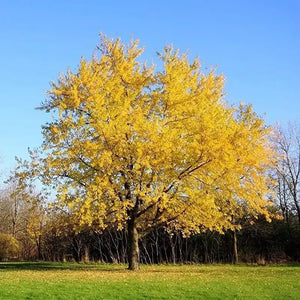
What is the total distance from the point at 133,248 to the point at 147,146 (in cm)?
574

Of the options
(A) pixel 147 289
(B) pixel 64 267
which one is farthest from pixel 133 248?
(A) pixel 147 289

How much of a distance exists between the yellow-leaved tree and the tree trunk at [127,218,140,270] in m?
0.05

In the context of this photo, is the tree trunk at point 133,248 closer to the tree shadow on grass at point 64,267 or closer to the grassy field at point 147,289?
the tree shadow on grass at point 64,267

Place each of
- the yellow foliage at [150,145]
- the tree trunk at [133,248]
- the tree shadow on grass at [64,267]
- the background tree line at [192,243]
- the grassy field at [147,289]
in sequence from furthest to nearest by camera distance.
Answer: the background tree line at [192,243] < the tree shadow on grass at [64,267] < the tree trunk at [133,248] < the yellow foliage at [150,145] < the grassy field at [147,289]

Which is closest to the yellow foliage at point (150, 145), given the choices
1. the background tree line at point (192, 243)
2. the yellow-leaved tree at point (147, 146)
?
the yellow-leaved tree at point (147, 146)

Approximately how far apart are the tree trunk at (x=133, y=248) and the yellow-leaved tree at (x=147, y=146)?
5 centimetres

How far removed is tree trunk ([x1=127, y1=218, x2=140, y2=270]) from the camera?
20.1 m

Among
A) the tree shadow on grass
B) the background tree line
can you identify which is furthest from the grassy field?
the background tree line

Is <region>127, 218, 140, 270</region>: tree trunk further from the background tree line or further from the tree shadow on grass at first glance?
the background tree line

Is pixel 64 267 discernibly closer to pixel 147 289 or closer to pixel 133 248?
pixel 133 248

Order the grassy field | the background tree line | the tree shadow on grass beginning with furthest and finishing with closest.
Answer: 1. the background tree line
2. the tree shadow on grass
3. the grassy field

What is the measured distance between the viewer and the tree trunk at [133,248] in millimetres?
20125

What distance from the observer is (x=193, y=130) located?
18.5 m

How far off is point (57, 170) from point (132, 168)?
3391 mm
